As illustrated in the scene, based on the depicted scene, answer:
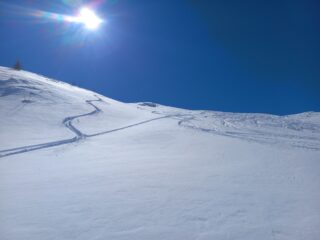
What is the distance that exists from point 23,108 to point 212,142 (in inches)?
808

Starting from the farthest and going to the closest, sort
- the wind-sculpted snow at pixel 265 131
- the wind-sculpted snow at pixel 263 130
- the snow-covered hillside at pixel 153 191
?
1. the wind-sculpted snow at pixel 263 130
2. the wind-sculpted snow at pixel 265 131
3. the snow-covered hillside at pixel 153 191

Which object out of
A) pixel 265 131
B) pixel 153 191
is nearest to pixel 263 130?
pixel 265 131

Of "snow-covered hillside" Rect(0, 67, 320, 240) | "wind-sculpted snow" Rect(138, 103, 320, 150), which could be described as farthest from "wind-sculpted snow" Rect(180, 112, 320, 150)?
"snow-covered hillside" Rect(0, 67, 320, 240)

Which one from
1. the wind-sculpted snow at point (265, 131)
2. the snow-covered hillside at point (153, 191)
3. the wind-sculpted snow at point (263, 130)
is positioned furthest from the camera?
the wind-sculpted snow at point (263, 130)

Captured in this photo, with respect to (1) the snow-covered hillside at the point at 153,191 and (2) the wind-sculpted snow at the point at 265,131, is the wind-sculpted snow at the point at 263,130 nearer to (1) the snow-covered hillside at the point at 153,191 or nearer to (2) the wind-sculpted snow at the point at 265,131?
(2) the wind-sculpted snow at the point at 265,131

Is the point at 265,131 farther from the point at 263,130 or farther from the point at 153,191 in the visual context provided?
the point at 153,191

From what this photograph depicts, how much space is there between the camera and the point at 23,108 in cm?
2769

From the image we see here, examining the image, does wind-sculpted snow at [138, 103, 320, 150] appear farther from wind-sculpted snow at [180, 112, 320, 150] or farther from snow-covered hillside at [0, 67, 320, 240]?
snow-covered hillside at [0, 67, 320, 240]

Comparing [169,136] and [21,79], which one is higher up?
[21,79]

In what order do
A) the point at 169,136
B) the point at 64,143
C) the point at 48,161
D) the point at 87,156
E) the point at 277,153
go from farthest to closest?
the point at 169,136, the point at 64,143, the point at 277,153, the point at 87,156, the point at 48,161

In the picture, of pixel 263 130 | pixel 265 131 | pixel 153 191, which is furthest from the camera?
pixel 263 130

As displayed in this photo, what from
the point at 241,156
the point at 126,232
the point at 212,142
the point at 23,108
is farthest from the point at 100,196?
the point at 23,108

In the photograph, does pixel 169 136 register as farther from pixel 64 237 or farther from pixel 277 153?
pixel 64 237

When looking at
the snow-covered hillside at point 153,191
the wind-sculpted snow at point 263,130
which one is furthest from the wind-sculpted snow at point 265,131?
the snow-covered hillside at point 153,191
